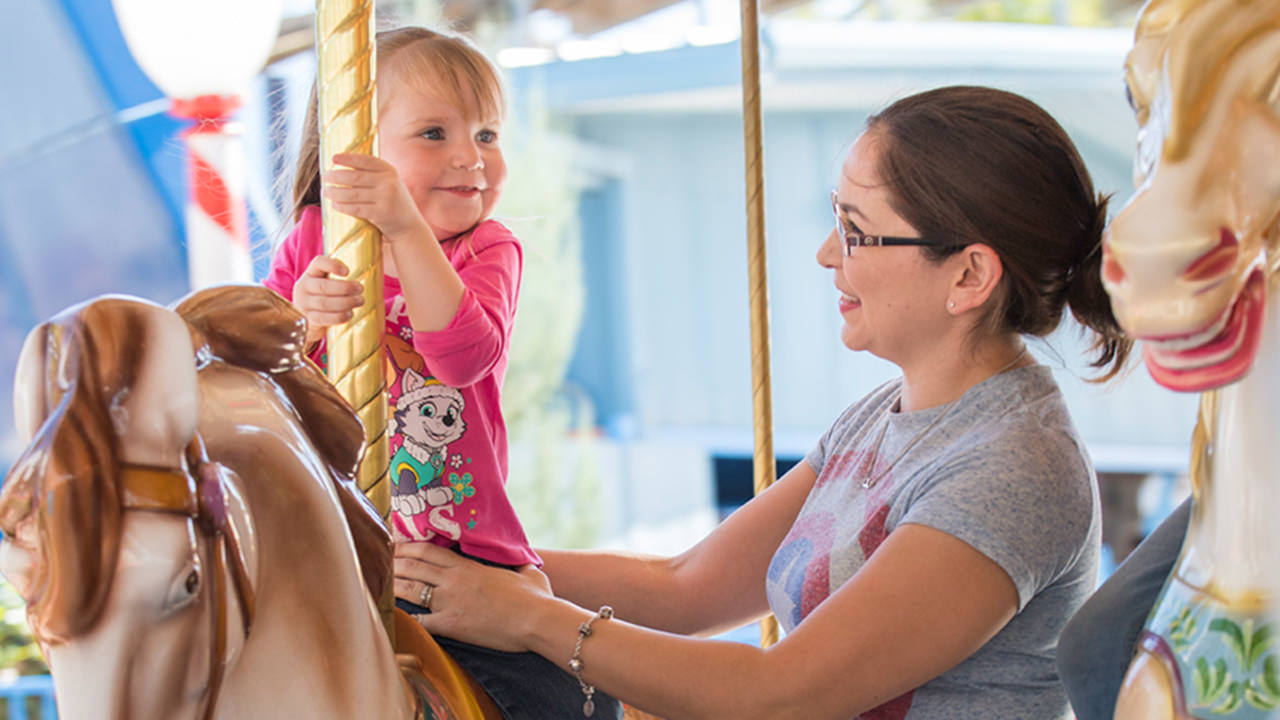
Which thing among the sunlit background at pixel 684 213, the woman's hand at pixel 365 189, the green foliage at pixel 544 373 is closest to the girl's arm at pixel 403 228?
the woman's hand at pixel 365 189

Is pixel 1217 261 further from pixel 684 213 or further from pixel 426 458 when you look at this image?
pixel 684 213

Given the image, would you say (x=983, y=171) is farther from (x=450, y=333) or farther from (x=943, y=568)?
(x=450, y=333)

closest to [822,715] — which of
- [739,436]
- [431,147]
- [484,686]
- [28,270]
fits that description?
[484,686]

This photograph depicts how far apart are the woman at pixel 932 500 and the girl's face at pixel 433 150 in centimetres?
36

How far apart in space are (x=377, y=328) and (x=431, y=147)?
1.06 ft

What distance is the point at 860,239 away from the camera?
1.20 metres

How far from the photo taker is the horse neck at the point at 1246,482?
27.0 inches

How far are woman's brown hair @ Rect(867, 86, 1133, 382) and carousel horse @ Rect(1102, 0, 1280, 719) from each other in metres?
0.45

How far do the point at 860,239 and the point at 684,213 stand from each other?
25.5ft

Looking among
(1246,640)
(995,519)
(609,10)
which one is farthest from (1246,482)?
(609,10)

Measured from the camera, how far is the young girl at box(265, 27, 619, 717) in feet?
3.57

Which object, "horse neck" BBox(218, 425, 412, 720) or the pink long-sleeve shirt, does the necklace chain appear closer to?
the pink long-sleeve shirt

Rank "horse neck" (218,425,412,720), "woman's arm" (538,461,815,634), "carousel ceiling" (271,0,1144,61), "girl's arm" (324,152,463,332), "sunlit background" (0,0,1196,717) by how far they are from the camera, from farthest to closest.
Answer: "carousel ceiling" (271,0,1144,61)
"sunlit background" (0,0,1196,717)
"woman's arm" (538,461,815,634)
"girl's arm" (324,152,463,332)
"horse neck" (218,425,412,720)

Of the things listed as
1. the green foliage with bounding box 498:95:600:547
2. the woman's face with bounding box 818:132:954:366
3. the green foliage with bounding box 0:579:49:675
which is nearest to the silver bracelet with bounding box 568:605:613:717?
the woman's face with bounding box 818:132:954:366
